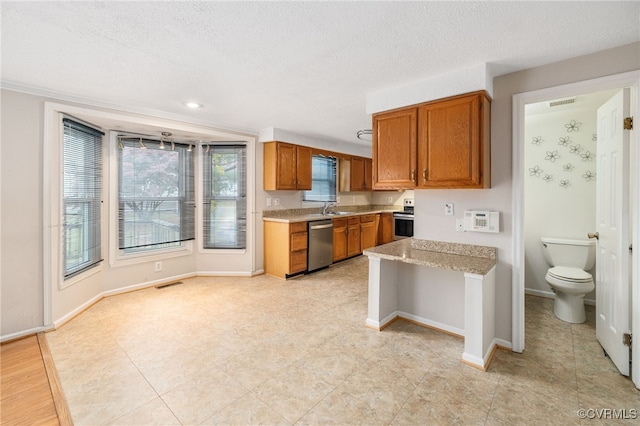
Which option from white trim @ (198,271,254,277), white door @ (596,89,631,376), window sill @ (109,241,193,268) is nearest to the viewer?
white door @ (596,89,631,376)

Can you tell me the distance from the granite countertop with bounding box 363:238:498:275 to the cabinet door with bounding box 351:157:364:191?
11.3 feet

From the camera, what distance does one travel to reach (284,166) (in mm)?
4543

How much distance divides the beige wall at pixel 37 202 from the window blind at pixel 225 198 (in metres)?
1.93

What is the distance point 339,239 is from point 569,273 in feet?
10.5

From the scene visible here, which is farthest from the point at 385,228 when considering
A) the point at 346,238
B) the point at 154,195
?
the point at 154,195

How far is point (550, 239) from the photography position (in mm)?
3338

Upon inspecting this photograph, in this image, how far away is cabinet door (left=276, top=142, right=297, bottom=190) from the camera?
4.47m

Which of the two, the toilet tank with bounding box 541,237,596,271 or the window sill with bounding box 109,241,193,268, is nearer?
the toilet tank with bounding box 541,237,596,271

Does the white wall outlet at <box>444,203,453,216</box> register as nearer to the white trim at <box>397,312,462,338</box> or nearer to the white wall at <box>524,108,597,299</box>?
the white trim at <box>397,312,462,338</box>

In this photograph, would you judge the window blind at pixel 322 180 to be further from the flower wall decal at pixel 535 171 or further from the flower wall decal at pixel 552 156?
the flower wall decal at pixel 552 156

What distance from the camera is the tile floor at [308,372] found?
5.51ft

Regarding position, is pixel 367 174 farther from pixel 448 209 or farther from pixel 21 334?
pixel 21 334

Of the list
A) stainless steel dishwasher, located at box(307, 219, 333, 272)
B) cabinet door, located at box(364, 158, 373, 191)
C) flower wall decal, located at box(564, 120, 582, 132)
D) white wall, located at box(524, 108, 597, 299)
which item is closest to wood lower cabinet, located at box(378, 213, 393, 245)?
cabinet door, located at box(364, 158, 373, 191)

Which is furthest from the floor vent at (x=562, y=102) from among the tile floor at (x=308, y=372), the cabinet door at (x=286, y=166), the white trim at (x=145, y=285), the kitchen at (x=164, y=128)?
the white trim at (x=145, y=285)
